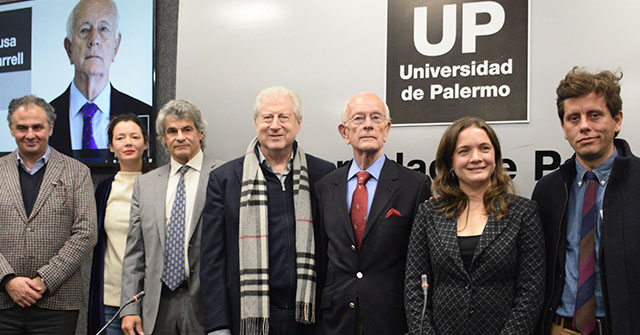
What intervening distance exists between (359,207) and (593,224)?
79 cm

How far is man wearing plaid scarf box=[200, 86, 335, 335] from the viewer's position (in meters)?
2.03

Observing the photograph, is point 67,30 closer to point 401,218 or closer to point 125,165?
point 125,165

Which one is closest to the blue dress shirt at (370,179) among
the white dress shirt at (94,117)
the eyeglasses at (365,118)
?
the eyeglasses at (365,118)

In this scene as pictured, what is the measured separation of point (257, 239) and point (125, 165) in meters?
1.11

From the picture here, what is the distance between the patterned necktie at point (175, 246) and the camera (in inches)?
89.8

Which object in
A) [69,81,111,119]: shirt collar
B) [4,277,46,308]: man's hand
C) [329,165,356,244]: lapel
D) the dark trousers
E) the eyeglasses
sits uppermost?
[69,81,111,119]: shirt collar

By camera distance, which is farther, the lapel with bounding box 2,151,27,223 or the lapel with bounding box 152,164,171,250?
the lapel with bounding box 2,151,27,223

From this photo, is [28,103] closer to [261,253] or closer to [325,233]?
[261,253]

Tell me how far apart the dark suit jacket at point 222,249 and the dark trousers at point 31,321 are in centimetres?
85

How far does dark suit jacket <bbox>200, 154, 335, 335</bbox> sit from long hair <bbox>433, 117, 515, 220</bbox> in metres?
0.53

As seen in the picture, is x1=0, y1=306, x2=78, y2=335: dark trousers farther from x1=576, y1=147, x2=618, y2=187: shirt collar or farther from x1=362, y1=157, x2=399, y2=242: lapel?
x1=576, y1=147, x2=618, y2=187: shirt collar

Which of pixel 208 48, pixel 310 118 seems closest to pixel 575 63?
pixel 310 118

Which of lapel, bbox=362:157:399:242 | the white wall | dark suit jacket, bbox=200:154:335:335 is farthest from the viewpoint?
the white wall

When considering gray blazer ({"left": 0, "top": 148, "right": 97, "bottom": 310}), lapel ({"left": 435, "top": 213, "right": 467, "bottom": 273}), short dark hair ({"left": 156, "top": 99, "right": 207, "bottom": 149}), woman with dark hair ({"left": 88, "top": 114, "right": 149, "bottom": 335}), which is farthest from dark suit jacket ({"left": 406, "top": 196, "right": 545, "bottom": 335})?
gray blazer ({"left": 0, "top": 148, "right": 97, "bottom": 310})
